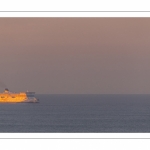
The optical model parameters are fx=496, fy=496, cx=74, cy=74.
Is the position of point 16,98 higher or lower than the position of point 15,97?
lower
